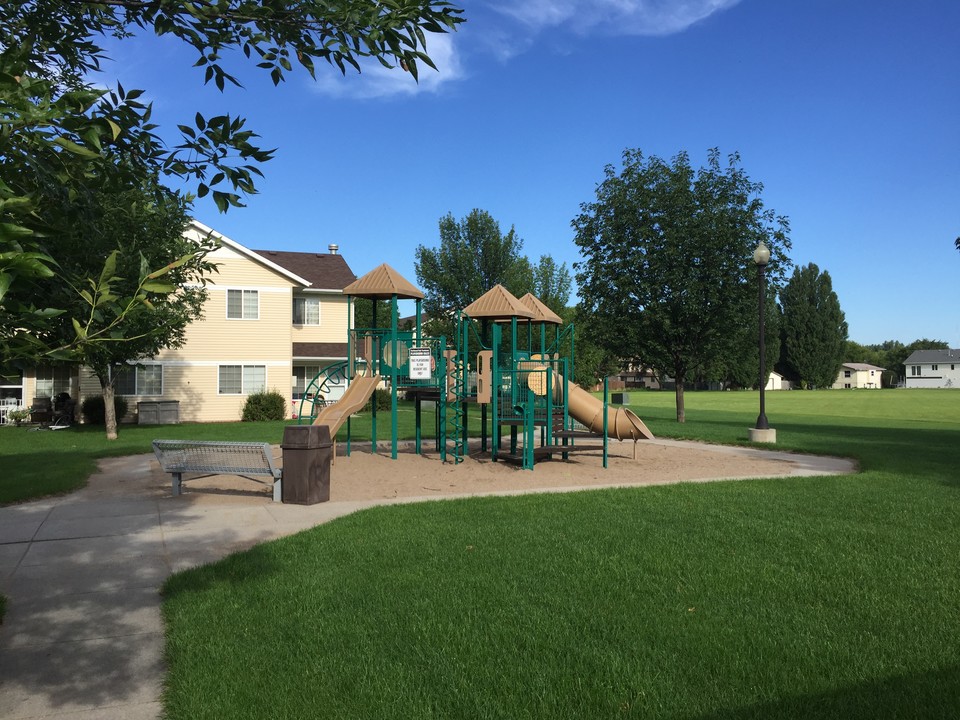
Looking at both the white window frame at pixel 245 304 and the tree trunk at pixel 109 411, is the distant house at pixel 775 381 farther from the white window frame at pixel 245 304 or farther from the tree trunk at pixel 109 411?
the tree trunk at pixel 109 411

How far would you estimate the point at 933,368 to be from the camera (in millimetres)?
134375

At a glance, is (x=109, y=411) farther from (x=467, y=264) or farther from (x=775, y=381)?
(x=775, y=381)

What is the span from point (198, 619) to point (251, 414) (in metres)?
25.1

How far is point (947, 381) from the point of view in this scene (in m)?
130

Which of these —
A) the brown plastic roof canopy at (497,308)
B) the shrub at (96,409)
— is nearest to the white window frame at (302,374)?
the shrub at (96,409)

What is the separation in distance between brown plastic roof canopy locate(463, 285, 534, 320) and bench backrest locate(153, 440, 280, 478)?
218 inches

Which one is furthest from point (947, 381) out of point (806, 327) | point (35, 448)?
point (35, 448)

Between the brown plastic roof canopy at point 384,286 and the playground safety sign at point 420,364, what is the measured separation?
4.61ft

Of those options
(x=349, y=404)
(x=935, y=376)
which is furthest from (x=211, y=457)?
(x=935, y=376)

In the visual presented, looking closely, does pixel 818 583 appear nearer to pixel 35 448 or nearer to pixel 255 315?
pixel 35 448

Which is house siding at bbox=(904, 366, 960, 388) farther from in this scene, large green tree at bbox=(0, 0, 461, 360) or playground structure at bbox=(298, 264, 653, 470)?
large green tree at bbox=(0, 0, 461, 360)

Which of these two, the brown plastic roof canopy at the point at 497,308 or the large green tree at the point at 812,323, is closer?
the brown plastic roof canopy at the point at 497,308

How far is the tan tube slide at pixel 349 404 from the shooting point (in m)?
14.0

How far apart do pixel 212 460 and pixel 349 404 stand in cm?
400
